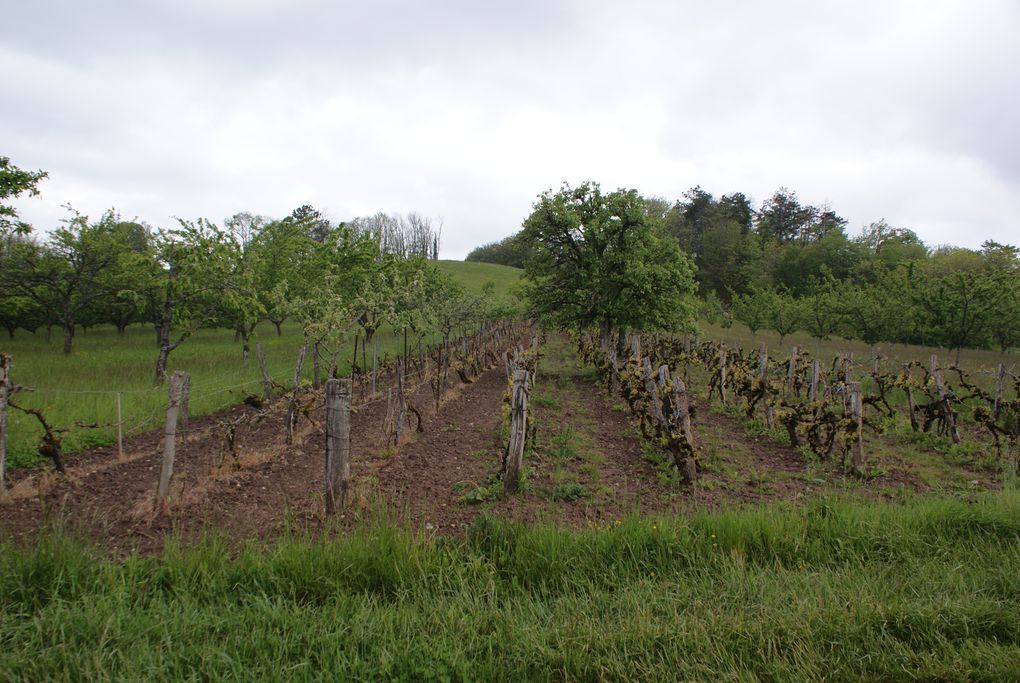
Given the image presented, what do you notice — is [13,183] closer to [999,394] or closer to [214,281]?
[214,281]

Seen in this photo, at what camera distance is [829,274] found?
156 feet

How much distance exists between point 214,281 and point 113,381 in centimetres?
384

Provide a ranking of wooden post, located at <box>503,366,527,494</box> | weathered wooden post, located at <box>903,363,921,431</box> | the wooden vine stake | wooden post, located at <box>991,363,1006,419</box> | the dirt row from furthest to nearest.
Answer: weathered wooden post, located at <box>903,363,921,431</box> → wooden post, located at <box>991,363,1006,419</box> → the wooden vine stake → wooden post, located at <box>503,366,527,494</box> → the dirt row

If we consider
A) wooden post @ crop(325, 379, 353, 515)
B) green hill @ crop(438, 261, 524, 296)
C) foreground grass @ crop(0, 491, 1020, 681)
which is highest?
green hill @ crop(438, 261, 524, 296)

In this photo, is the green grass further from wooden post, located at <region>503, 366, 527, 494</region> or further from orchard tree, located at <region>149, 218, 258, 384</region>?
wooden post, located at <region>503, 366, 527, 494</region>

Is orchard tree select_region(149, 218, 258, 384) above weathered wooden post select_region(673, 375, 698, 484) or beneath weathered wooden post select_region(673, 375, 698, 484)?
above

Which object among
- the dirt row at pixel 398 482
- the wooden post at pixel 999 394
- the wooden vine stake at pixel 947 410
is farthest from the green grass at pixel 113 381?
the wooden post at pixel 999 394

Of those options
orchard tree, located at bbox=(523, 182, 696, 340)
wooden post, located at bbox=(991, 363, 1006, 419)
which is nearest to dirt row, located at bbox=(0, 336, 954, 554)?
wooden post, located at bbox=(991, 363, 1006, 419)

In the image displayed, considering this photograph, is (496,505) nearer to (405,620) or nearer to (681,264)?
(405,620)

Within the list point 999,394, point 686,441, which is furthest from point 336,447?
point 999,394

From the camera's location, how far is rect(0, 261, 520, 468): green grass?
8922 millimetres

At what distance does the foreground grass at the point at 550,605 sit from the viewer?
9.73 feet

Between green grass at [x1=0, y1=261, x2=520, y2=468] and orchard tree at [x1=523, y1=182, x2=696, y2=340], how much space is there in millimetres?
6968

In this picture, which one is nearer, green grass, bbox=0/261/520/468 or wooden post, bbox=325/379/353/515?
wooden post, bbox=325/379/353/515
